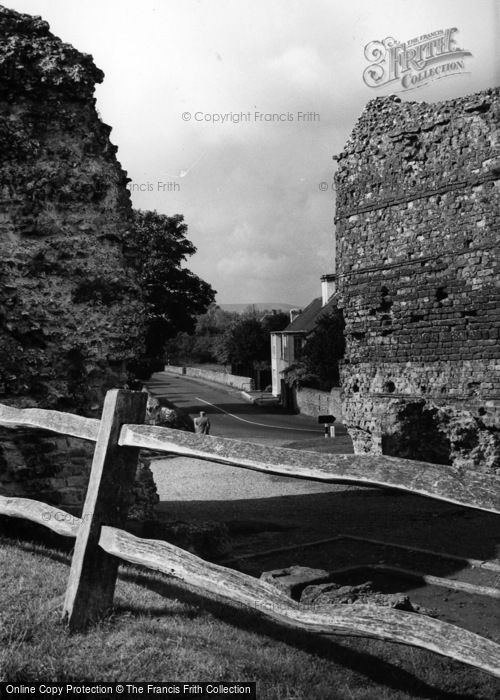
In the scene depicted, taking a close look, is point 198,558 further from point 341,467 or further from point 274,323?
point 274,323

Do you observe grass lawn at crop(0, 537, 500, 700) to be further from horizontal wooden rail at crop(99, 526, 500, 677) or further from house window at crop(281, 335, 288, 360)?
house window at crop(281, 335, 288, 360)

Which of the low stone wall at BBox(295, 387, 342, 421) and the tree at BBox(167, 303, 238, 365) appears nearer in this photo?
the low stone wall at BBox(295, 387, 342, 421)

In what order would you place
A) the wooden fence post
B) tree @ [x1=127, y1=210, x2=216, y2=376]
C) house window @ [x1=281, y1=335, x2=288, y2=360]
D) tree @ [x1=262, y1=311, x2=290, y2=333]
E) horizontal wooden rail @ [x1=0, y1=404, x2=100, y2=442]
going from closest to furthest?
the wooden fence post < horizontal wooden rail @ [x1=0, y1=404, x2=100, y2=442] < tree @ [x1=127, y1=210, x2=216, y2=376] < house window @ [x1=281, y1=335, x2=288, y2=360] < tree @ [x1=262, y1=311, x2=290, y2=333]

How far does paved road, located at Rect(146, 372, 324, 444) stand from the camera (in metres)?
29.0

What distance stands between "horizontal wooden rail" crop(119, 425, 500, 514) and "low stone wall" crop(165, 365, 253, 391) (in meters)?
57.7

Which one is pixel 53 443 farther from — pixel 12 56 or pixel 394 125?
pixel 394 125

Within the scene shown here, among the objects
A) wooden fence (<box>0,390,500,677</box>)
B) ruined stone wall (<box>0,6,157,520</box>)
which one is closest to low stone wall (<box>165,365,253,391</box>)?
ruined stone wall (<box>0,6,157,520</box>)

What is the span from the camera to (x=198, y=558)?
368 cm

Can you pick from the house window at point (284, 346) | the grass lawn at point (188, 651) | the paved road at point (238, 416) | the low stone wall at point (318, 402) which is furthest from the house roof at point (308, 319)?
the grass lawn at point (188, 651)

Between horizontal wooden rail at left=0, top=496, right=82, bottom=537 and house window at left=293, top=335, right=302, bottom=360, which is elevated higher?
house window at left=293, top=335, right=302, bottom=360

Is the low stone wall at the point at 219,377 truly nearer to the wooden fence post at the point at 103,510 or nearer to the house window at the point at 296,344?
the house window at the point at 296,344

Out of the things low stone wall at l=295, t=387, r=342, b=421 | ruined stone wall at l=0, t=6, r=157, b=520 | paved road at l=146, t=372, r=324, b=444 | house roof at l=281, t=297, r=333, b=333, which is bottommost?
paved road at l=146, t=372, r=324, b=444

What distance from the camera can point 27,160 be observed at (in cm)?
755

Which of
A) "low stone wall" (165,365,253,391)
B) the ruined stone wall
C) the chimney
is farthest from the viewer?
"low stone wall" (165,365,253,391)
